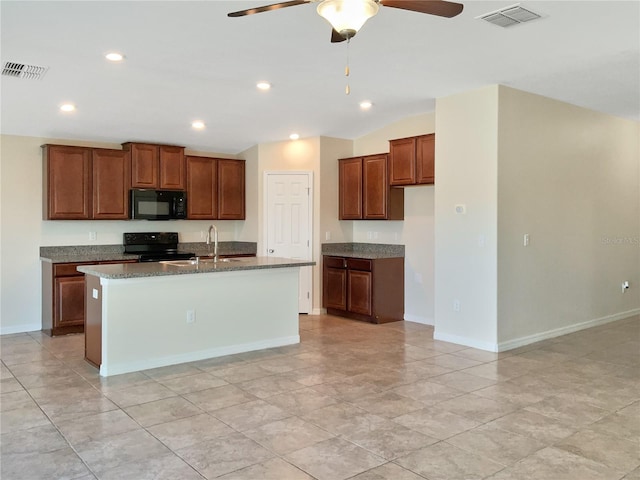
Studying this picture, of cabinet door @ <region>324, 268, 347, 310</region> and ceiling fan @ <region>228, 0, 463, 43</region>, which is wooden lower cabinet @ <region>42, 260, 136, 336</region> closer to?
cabinet door @ <region>324, 268, 347, 310</region>

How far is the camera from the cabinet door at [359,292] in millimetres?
6605

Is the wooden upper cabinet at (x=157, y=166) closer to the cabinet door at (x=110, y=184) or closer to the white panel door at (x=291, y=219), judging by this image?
the cabinet door at (x=110, y=184)

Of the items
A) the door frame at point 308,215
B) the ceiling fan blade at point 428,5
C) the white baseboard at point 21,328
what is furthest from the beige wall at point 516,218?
the white baseboard at point 21,328

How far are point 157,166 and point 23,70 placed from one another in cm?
259

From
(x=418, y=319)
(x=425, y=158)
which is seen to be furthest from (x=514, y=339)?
(x=425, y=158)

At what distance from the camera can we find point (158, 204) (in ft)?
22.4

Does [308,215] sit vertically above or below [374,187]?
below

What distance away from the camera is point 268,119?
623cm

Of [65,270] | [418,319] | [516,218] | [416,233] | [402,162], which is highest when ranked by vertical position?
[402,162]

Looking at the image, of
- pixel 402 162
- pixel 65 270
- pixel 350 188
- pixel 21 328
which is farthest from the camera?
pixel 350 188

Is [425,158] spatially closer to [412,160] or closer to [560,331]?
[412,160]

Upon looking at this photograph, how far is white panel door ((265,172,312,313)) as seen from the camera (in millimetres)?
7219

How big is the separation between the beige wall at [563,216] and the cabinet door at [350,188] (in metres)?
2.36

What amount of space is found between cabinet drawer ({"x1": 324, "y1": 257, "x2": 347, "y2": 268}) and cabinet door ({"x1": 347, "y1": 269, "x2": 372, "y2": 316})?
170mm
